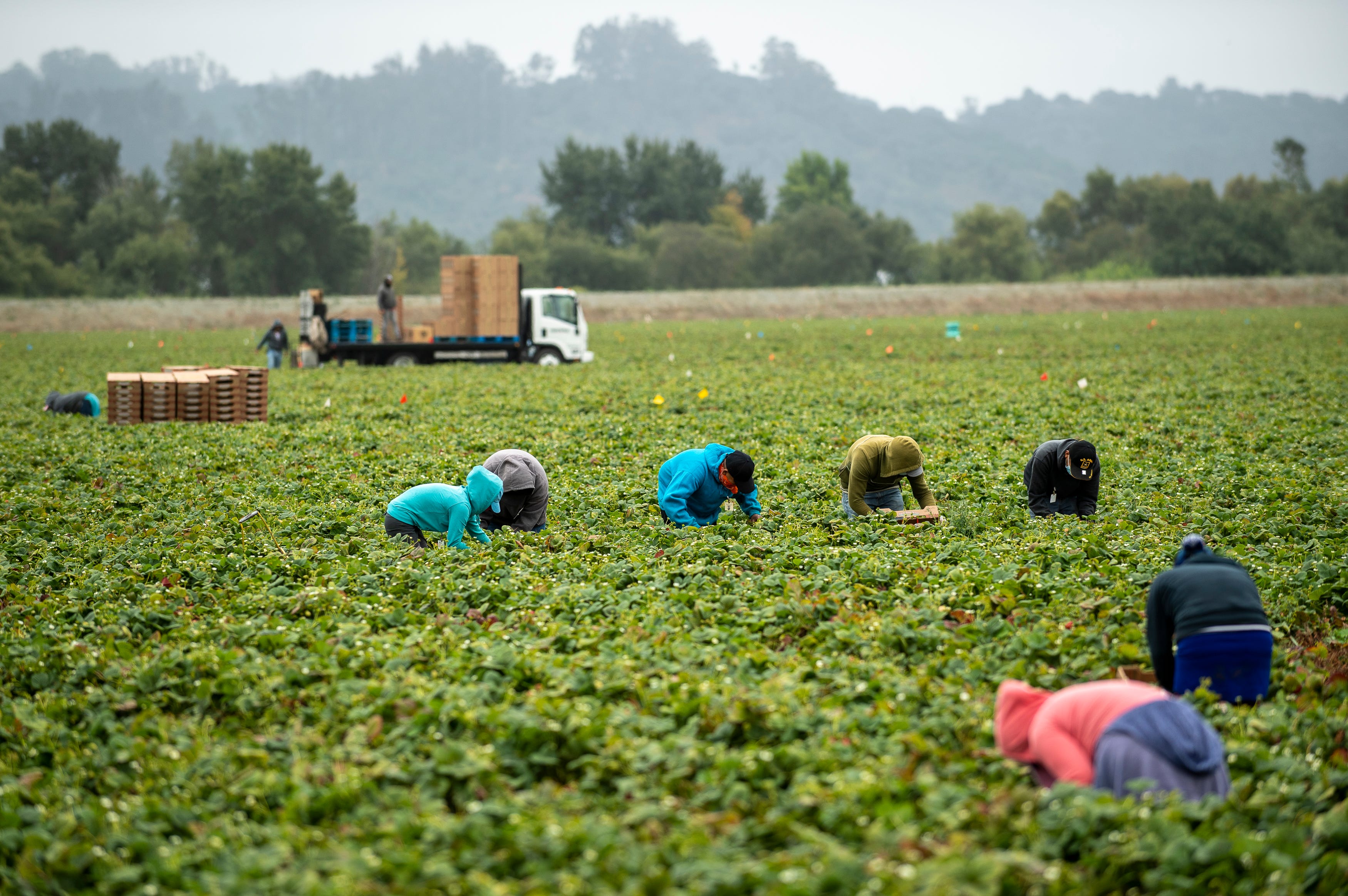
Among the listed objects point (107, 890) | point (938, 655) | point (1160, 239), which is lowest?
point (107, 890)

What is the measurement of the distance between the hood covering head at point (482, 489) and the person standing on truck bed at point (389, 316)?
23343 mm

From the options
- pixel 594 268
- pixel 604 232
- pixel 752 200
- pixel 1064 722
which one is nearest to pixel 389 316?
pixel 1064 722

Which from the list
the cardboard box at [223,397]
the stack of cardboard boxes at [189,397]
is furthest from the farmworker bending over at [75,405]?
the cardboard box at [223,397]

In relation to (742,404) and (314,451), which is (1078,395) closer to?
(742,404)

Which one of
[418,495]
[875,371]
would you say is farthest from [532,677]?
[875,371]

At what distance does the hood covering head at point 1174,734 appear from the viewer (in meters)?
5.02

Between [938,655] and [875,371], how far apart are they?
855 inches

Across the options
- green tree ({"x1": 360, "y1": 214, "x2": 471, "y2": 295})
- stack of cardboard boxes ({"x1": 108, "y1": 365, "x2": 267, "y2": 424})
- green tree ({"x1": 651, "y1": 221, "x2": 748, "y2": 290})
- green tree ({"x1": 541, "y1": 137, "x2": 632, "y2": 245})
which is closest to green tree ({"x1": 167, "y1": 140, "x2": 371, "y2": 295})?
green tree ({"x1": 360, "y1": 214, "x2": 471, "y2": 295})

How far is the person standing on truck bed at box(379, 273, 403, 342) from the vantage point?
3234 centimetres

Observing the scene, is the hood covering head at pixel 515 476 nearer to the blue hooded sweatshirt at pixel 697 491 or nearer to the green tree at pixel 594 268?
the blue hooded sweatshirt at pixel 697 491

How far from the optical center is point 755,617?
25.5 ft

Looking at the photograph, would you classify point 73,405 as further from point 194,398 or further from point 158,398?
point 194,398

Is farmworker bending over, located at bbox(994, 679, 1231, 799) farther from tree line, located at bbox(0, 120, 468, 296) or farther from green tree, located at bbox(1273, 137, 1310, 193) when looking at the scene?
green tree, located at bbox(1273, 137, 1310, 193)

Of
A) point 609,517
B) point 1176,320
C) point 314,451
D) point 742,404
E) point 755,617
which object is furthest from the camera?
point 1176,320
